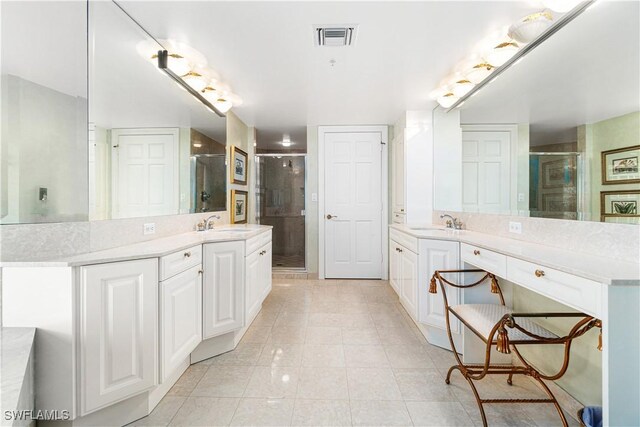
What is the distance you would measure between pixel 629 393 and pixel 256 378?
66.0 inches

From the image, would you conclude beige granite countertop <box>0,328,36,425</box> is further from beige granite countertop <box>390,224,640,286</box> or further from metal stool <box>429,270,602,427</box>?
beige granite countertop <box>390,224,640,286</box>

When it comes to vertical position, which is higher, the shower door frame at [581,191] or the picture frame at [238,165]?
the picture frame at [238,165]

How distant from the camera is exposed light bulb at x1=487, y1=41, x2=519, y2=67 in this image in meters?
1.87

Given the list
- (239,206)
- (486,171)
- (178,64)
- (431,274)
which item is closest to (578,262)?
(431,274)

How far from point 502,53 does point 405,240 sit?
1.56m

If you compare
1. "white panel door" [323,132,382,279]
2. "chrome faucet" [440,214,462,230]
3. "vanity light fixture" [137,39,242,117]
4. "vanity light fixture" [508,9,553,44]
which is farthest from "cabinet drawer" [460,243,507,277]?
"vanity light fixture" [137,39,242,117]

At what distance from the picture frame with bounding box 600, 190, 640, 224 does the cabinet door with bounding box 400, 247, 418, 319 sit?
3.68 ft

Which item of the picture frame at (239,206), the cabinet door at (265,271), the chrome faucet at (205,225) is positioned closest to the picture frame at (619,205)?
the cabinet door at (265,271)

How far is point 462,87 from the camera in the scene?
244cm

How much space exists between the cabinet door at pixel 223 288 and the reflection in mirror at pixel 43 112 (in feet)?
2.51

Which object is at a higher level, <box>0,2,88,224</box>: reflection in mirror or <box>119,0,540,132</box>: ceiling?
<box>119,0,540,132</box>: ceiling

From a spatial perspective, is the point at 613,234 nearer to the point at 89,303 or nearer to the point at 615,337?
the point at 615,337

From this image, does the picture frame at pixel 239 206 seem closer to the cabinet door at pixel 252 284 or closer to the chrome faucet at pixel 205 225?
the chrome faucet at pixel 205 225

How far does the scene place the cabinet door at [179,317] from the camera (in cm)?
143
